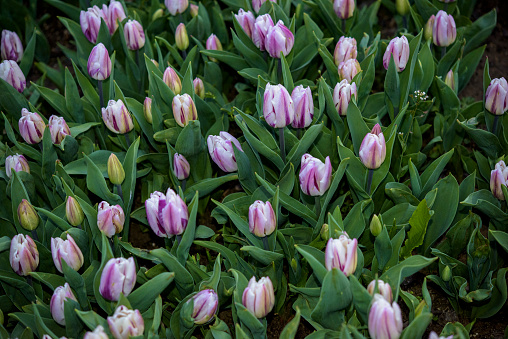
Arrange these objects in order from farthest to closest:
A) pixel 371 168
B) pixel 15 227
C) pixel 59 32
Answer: pixel 59 32 < pixel 15 227 < pixel 371 168

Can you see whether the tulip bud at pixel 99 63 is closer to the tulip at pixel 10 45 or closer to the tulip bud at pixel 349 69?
the tulip at pixel 10 45

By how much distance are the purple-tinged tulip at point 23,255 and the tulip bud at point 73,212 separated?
14 cm

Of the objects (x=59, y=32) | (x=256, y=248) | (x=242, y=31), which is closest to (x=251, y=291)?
(x=256, y=248)

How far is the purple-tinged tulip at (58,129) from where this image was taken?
91.8 inches

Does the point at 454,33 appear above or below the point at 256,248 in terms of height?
above

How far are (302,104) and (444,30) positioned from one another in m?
0.93

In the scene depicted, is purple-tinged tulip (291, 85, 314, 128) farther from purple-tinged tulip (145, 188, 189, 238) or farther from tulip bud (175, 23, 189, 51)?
tulip bud (175, 23, 189, 51)

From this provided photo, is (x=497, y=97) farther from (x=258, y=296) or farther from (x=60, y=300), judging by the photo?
(x=60, y=300)

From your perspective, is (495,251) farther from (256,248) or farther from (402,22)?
(402,22)

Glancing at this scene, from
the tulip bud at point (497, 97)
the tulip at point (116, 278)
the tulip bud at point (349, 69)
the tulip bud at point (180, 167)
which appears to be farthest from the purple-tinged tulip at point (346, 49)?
the tulip at point (116, 278)

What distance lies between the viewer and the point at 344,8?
9.04 ft

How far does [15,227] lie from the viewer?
7.82 ft

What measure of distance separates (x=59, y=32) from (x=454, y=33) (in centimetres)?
236

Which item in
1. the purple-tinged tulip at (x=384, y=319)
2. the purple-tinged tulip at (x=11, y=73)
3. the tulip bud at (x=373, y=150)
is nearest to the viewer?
the purple-tinged tulip at (x=384, y=319)
